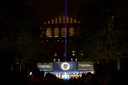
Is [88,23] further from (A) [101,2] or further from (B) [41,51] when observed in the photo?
(B) [41,51]

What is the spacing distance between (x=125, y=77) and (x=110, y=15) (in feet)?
132

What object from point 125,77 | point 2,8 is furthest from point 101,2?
point 125,77

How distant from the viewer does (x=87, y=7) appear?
51.2 m

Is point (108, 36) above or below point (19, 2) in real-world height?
below

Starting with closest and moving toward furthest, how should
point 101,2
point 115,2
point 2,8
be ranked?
point 2,8
point 115,2
point 101,2

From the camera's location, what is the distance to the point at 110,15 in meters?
46.8

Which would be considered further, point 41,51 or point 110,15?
point 41,51

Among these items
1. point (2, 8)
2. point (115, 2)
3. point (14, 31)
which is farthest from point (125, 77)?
point (115, 2)

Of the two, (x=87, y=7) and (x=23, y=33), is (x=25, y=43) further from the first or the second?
(x=87, y=7)

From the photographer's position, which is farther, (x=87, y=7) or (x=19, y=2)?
(x=87, y=7)

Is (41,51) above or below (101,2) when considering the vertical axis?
below

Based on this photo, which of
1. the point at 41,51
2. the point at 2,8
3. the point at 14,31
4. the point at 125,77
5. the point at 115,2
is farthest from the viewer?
the point at 41,51

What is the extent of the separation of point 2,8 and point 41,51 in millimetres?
23727

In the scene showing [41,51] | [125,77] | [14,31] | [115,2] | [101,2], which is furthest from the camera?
[41,51]
